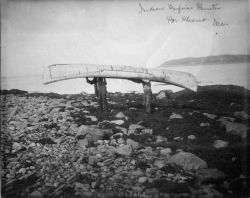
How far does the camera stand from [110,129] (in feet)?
20.8

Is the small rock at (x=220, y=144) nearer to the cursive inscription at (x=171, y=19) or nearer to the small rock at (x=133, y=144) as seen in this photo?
the small rock at (x=133, y=144)

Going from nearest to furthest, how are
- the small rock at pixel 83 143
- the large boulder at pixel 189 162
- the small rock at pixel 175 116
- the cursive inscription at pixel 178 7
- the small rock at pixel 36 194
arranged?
the small rock at pixel 36 194 < the large boulder at pixel 189 162 < the small rock at pixel 83 143 < the cursive inscription at pixel 178 7 < the small rock at pixel 175 116

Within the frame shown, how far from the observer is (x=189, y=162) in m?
5.16

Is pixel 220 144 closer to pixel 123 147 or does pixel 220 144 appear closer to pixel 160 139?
pixel 160 139

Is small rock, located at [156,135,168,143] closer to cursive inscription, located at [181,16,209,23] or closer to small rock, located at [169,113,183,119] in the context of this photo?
small rock, located at [169,113,183,119]

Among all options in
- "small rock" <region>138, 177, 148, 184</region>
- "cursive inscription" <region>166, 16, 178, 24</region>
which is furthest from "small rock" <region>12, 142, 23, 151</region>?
"cursive inscription" <region>166, 16, 178, 24</region>

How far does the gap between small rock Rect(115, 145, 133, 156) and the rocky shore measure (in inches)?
0.8

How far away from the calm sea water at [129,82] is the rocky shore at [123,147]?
0.34 meters

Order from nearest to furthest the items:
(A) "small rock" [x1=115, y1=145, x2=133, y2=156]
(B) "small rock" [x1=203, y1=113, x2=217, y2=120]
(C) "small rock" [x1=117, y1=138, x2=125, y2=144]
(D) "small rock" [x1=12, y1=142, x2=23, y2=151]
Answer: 1. (A) "small rock" [x1=115, y1=145, x2=133, y2=156]
2. (D) "small rock" [x1=12, y1=142, x2=23, y2=151]
3. (C) "small rock" [x1=117, y1=138, x2=125, y2=144]
4. (B) "small rock" [x1=203, y1=113, x2=217, y2=120]

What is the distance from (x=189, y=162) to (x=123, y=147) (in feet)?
4.52

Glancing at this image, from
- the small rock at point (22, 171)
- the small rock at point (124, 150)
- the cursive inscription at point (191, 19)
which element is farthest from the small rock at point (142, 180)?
the cursive inscription at point (191, 19)

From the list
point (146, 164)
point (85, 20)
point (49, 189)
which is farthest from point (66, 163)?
point (85, 20)

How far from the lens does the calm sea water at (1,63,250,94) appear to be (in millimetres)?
6312

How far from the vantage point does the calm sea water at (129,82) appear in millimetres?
6312
